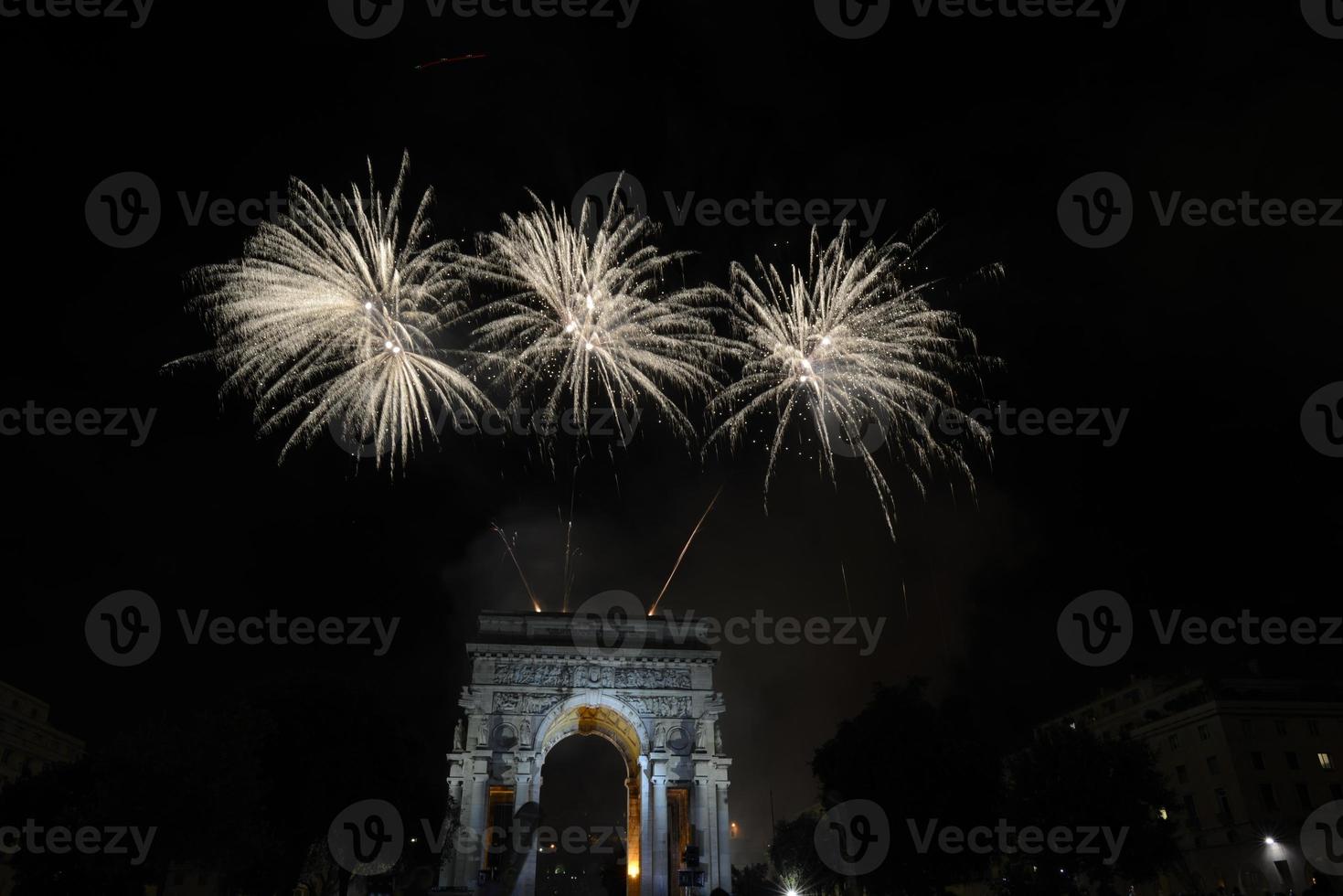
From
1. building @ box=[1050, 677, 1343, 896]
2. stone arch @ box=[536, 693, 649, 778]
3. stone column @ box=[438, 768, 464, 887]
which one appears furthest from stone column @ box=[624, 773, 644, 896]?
building @ box=[1050, 677, 1343, 896]

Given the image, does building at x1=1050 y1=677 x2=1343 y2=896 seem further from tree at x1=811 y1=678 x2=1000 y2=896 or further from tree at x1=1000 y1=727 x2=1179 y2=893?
tree at x1=811 y1=678 x2=1000 y2=896

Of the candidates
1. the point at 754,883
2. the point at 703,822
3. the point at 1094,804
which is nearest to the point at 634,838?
the point at 703,822

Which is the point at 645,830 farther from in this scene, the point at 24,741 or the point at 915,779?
the point at 24,741

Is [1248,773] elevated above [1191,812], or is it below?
above

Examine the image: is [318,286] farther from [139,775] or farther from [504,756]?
→ [504,756]

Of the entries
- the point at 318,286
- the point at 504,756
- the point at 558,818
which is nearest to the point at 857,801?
the point at 504,756

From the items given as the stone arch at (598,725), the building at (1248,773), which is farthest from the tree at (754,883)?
the building at (1248,773)

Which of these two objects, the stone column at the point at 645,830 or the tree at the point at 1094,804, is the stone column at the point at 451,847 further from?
the tree at the point at 1094,804
